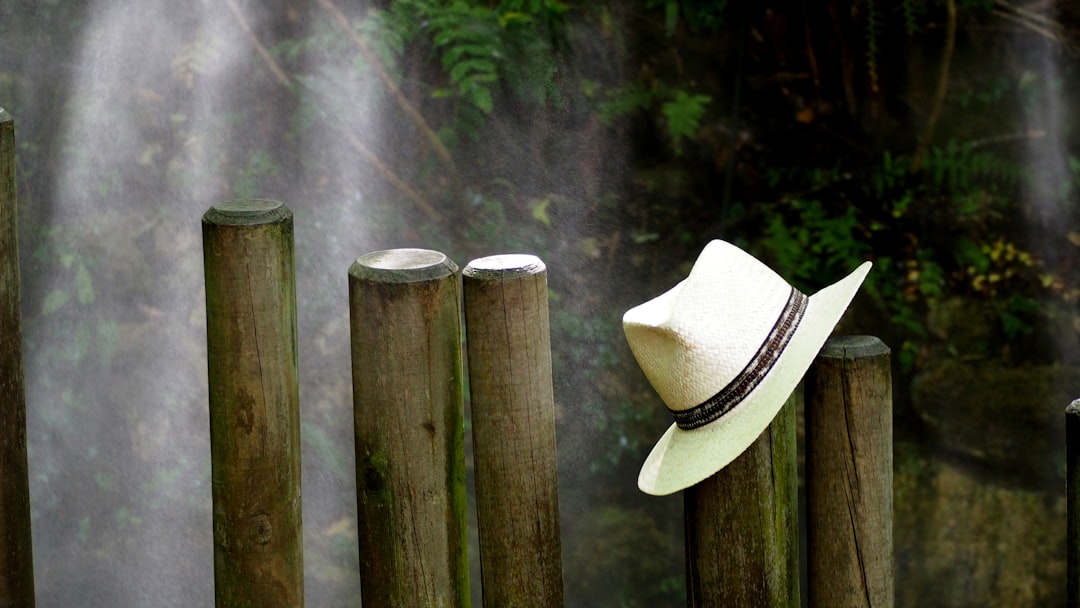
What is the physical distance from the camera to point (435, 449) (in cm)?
161

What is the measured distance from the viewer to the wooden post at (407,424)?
61.9 inches

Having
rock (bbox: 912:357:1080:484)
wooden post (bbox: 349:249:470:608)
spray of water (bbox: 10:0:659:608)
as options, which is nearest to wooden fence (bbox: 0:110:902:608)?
wooden post (bbox: 349:249:470:608)

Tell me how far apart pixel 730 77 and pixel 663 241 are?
403 millimetres

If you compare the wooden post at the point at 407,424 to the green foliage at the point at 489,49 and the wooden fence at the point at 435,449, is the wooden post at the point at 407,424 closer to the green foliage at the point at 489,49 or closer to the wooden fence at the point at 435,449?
the wooden fence at the point at 435,449

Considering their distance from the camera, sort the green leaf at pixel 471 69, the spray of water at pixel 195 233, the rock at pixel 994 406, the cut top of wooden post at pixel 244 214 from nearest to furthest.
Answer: the cut top of wooden post at pixel 244 214
the spray of water at pixel 195 233
the green leaf at pixel 471 69
the rock at pixel 994 406

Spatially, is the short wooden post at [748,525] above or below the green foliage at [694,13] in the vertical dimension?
below

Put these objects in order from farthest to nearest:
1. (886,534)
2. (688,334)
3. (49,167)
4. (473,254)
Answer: (473,254), (49,167), (886,534), (688,334)

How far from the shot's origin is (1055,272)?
3.02 meters

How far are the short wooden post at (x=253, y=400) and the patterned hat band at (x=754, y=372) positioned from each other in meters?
0.51

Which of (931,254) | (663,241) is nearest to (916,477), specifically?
(931,254)

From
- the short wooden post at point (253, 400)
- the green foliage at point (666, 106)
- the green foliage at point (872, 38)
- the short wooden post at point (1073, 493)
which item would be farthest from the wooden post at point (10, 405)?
the green foliage at point (872, 38)

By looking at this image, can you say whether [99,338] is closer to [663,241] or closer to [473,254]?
[473,254]

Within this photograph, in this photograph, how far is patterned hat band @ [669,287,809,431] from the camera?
1.59 metres

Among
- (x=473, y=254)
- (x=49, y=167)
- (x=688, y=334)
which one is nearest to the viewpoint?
(x=688, y=334)
